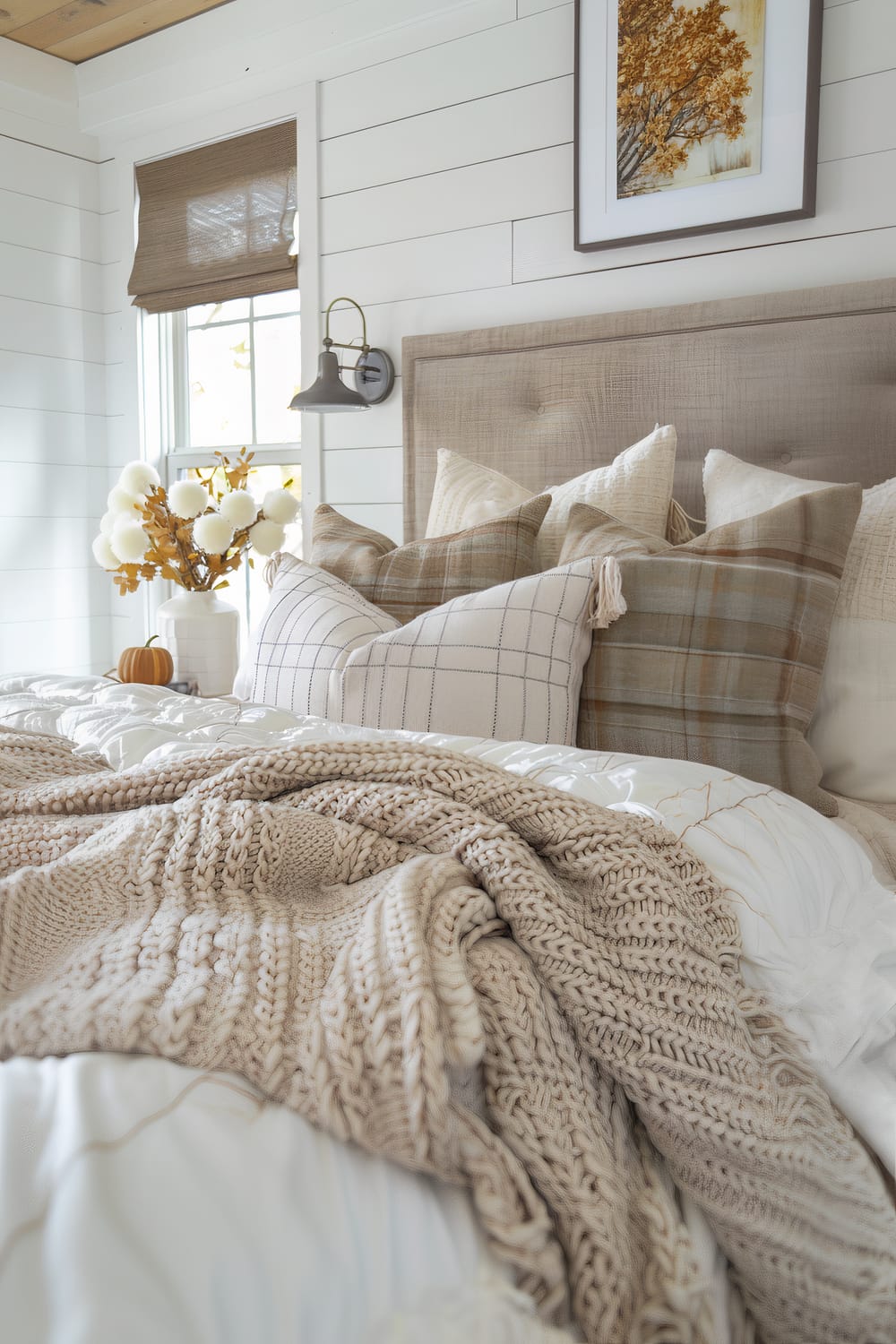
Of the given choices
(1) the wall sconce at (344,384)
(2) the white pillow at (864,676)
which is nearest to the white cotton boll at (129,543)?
(1) the wall sconce at (344,384)

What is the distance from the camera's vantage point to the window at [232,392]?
10.0 feet

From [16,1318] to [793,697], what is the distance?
1.21 m

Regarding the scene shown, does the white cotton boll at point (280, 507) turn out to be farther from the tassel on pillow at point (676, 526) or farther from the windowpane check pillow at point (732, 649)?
the windowpane check pillow at point (732, 649)

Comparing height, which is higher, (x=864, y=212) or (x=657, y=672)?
(x=864, y=212)

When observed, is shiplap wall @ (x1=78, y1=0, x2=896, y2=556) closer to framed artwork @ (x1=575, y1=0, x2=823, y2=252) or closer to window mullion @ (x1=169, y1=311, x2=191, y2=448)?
framed artwork @ (x1=575, y1=0, x2=823, y2=252)

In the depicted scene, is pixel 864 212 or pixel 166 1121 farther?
pixel 864 212

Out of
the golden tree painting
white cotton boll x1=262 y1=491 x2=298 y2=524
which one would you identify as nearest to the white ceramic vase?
white cotton boll x1=262 y1=491 x2=298 y2=524

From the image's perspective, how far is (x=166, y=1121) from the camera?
0.52m

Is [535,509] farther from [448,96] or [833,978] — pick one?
[448,96]

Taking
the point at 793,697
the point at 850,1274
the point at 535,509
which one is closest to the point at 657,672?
the point at 793,697

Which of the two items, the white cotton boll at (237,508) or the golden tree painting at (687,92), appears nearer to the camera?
the golden tree painting at (687,92)

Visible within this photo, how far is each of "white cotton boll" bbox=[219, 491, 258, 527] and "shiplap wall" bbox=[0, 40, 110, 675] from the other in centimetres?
118

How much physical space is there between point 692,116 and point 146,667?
1717mm

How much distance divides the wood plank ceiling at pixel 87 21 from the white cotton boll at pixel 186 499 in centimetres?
158
